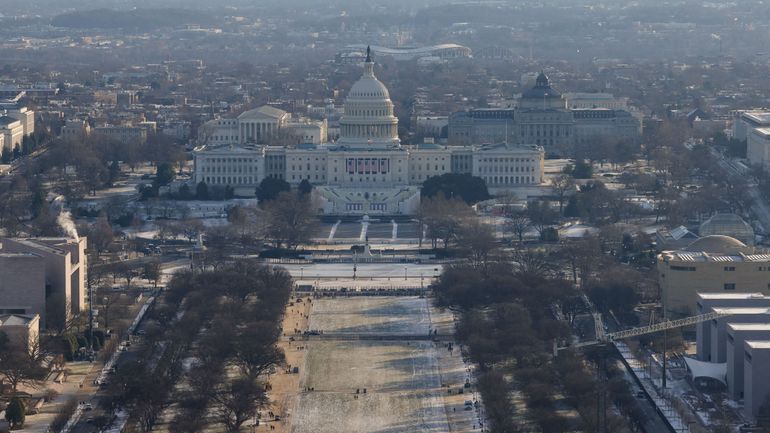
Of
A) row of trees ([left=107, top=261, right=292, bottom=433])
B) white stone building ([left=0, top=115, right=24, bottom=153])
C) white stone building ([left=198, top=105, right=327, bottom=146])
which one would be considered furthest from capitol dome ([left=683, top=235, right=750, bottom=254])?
white stone building ([left=0, top=115, right=24, bottom=153])

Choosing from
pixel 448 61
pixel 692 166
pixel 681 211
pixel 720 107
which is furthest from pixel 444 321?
pixel 448 61

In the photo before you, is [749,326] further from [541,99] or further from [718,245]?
[541,99]

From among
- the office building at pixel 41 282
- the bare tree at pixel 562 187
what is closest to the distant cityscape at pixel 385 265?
the office building at pixel 41 282

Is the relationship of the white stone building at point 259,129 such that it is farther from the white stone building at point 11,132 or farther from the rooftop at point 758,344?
the rooftop at point 758,344

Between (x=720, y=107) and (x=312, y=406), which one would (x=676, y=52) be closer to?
(x=720, y=107)

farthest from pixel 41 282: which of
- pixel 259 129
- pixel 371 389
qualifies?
pixel 259 129

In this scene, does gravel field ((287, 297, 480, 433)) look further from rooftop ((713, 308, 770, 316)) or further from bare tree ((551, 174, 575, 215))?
bare tree ((551, 174, 575, 215))

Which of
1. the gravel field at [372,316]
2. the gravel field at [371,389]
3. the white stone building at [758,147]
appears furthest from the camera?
the white stone building at [758,147]

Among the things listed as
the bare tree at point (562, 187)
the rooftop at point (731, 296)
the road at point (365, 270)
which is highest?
the rooftop at point (731, 296)

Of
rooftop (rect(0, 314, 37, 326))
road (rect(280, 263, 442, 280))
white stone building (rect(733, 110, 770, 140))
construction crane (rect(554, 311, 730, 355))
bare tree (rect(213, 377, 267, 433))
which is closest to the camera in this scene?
bare tree (rect(213, 377, 267, 433))
